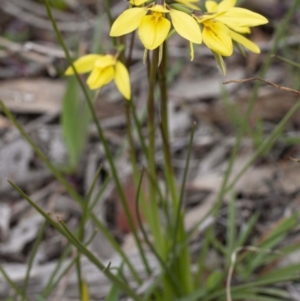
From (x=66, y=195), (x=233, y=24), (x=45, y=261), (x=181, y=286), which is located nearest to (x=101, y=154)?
(x=66, y=195)

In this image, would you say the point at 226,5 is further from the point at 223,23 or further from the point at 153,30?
the point at 153,30

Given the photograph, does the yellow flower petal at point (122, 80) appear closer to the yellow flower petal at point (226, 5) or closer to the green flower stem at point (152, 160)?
the green flower stem at point (152, 160)

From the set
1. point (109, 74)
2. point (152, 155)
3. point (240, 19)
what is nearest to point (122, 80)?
point (109, 74)

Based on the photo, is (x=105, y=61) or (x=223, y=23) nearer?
(x=223, y=23)

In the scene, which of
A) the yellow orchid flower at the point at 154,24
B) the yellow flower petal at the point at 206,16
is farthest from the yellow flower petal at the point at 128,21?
the yellow flower petal at the point at 206,16

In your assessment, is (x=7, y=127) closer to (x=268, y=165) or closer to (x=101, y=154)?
(x=101, y=154)

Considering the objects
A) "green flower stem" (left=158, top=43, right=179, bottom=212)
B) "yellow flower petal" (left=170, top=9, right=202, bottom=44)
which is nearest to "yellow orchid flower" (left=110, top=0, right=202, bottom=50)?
"yellow flower petal" (left=170, top=9, right=202, bottom=44)
